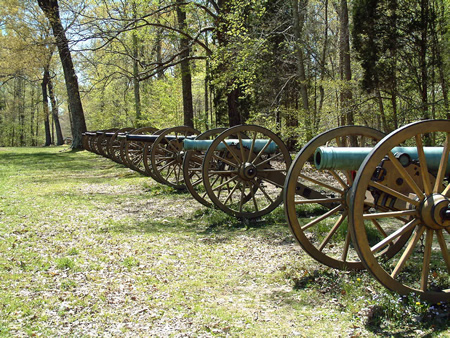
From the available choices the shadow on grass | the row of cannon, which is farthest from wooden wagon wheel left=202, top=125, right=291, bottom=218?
the shadow on grass

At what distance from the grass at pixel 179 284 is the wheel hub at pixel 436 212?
1.97 feet

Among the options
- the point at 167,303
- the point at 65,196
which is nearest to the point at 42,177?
the point at 65,196

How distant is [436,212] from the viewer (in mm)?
3092

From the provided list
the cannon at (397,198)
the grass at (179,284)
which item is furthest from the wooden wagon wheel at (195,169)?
the cannon at (397,198)

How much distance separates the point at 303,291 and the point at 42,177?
1140 centimetres

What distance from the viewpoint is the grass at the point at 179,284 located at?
326 cm

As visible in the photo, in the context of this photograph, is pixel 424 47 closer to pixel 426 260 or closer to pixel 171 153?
pixel 171 153

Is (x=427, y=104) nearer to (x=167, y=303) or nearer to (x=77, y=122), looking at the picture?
(x=167, y=303)

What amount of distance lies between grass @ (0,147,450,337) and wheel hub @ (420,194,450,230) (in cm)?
60

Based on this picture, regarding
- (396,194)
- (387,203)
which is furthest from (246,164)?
(396,194)

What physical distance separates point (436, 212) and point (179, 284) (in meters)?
2.46

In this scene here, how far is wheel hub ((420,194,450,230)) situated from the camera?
10.1 feet

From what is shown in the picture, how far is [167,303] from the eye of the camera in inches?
150

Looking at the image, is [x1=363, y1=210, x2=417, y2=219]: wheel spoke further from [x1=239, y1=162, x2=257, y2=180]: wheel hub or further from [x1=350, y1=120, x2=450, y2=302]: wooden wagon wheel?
[x1=239, y1=162, x2=257, y2=180]: wheel hub
